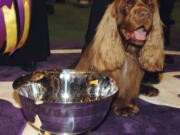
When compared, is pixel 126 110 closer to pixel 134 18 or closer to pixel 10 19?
pixel 134 18

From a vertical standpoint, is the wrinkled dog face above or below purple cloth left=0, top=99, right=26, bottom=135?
above

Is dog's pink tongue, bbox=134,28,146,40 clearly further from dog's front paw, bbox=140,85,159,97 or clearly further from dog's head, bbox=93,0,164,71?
dog's front paw, bbox=140,85,159,97

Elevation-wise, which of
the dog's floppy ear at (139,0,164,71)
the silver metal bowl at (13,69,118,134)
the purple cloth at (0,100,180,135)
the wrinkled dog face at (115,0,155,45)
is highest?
the wrinkled dog face at (115,0,155,45)

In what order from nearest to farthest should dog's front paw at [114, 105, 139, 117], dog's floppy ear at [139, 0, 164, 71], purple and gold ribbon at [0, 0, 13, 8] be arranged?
purple and gold ribbon at [0, 0, 13, 8] < dog's front paw at [114, 105, 139, 117] < dog's floppy ear at [139, 0, 164, 71]

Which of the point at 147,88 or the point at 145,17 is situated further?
the point at 147,88

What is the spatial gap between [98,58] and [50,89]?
43 cm

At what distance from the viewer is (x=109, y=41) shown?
2070 mm

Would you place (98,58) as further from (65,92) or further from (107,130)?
(107,130)

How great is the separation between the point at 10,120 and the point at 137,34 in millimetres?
1008

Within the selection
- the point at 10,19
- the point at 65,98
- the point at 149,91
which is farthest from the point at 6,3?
the point at 149,91

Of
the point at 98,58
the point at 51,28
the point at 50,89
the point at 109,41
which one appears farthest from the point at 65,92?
the point at 51,28

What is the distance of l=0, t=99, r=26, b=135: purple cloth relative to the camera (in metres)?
1.72

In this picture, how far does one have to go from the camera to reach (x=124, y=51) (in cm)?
201

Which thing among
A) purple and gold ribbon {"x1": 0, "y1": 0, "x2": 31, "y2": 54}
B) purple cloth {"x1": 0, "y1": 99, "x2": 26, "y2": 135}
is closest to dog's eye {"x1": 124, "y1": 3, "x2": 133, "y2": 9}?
purple and gold ribbon {"x1": 0, "y1": 0, "x2": 31, "y2": 54}
